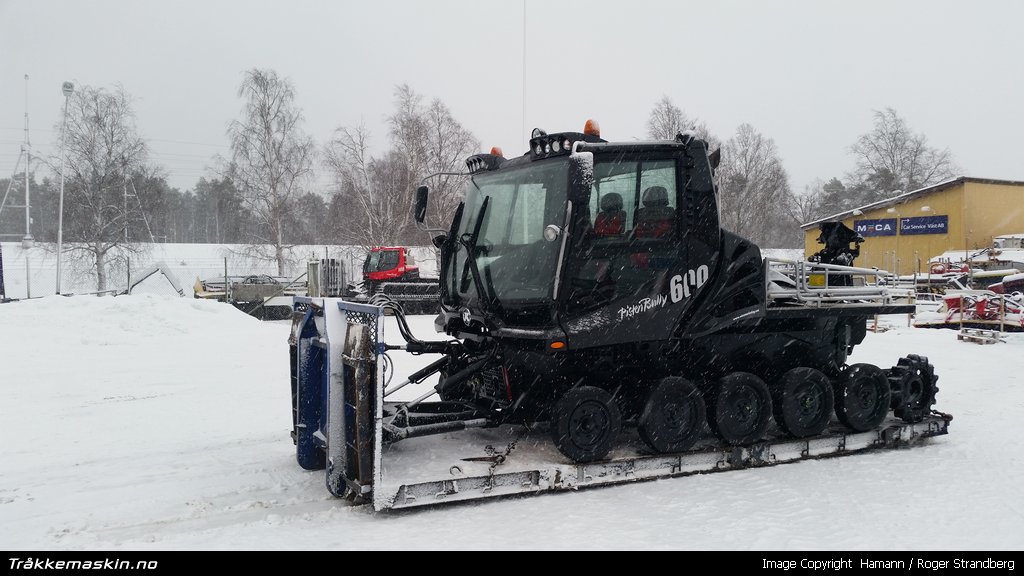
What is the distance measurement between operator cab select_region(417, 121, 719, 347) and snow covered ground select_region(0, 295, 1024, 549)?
132cm

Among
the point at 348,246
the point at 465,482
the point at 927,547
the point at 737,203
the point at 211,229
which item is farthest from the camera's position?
the point at 211,229

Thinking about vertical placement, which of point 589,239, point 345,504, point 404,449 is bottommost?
point 345,504

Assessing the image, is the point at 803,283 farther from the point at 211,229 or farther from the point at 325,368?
the point at 211,229

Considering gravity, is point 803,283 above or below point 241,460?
above

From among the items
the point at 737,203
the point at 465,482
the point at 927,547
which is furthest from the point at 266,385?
the point at 737,203

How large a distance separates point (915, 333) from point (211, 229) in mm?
76761

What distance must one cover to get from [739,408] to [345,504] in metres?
3.28

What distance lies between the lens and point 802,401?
6.77 meters

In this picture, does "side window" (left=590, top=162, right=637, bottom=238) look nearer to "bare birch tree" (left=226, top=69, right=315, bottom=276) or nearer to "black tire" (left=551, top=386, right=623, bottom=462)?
"black tire" (left=551, top=386, right=623, bottom=462)

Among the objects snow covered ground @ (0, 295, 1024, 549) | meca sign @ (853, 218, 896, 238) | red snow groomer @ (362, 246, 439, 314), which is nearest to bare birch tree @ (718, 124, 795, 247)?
meca sign @ (853, 218, 896, 238)

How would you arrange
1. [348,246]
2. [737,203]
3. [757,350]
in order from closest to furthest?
[757,350]
[348,246]
[737,203]

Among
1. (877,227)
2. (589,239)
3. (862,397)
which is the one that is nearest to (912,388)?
(862,397)

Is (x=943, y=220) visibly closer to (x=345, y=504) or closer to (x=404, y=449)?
(x=404, y=449)

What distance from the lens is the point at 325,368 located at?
5738 mm
